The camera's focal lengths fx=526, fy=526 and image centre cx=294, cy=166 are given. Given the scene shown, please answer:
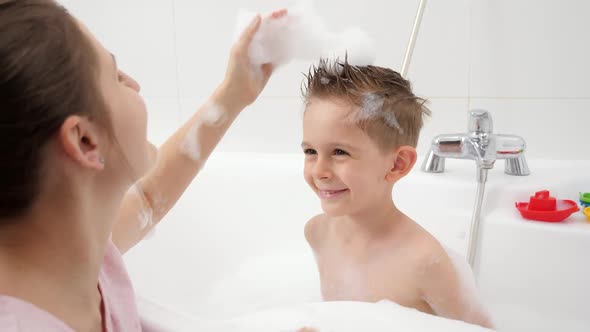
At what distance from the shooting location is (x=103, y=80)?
1.67ft

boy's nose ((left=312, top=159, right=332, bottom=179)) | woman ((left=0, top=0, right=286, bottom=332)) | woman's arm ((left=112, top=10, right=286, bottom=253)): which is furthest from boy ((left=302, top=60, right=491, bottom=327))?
woman ((left=0, top=0, right=286, bottom=332))

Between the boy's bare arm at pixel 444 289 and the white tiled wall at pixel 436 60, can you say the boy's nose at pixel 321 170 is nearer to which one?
the boy's bare arm at pixel 444 289

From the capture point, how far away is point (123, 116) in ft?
1.75

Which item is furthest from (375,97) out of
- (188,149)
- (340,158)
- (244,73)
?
(188,149)

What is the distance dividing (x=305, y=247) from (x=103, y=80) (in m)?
0.93

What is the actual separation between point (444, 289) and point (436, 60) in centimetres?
62

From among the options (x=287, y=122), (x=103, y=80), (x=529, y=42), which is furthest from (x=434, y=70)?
(x=103, y=80)

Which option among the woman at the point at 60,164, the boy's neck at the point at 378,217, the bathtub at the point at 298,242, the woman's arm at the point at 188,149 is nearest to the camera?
the woman at the point at 60,164

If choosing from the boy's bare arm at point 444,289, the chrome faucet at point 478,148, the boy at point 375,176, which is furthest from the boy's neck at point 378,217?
the chrome faucet at point 478,148

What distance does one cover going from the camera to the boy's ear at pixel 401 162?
0.90 metres

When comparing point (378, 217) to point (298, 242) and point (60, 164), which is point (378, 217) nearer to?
point (298, 242)

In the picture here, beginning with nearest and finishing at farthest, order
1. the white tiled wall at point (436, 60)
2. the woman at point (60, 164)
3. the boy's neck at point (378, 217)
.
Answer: the woman at point (60, 164) → the boy's neck at point (378, 217) → the white tiled wall at point (436, 60)

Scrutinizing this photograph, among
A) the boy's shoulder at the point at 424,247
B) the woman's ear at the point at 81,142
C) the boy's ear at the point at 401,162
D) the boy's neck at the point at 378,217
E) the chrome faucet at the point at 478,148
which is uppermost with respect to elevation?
the woman's ear at the point at 81,142

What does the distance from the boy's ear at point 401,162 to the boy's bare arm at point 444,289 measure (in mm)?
155
